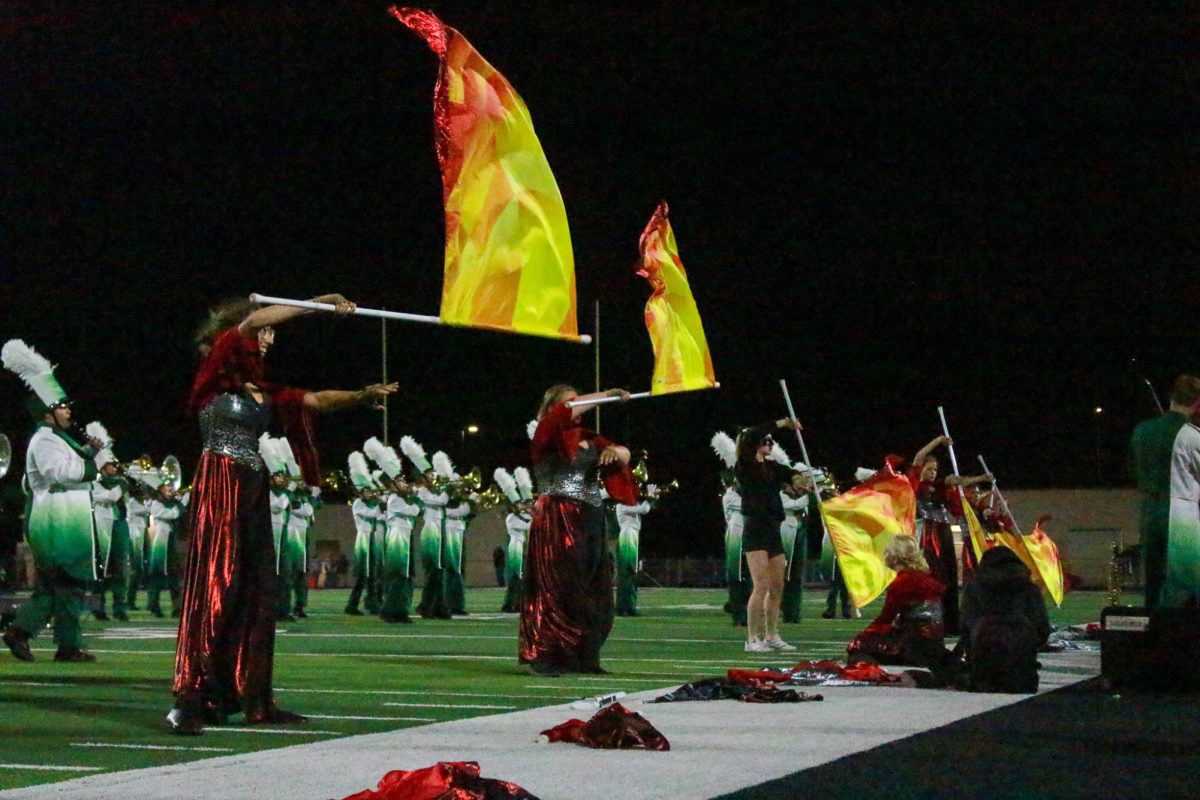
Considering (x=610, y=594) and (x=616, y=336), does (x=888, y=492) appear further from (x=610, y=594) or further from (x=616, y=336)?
(x=616, y=336)

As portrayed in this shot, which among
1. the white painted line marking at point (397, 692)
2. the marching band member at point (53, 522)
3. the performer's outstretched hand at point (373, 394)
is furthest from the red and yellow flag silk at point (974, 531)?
the performer's outstretched hand at point (373, 394)

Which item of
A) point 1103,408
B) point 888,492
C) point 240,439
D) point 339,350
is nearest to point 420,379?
point 339,350

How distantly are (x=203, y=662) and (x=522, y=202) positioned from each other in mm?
3636

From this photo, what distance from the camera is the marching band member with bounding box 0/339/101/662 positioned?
13016mm

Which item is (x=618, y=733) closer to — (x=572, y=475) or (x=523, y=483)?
(x=572, y=475)

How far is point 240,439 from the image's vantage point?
8.28 m

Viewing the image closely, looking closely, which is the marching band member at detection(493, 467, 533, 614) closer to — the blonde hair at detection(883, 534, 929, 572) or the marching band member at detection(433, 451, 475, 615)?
the marching band member at detection(433, 451, 475, 615)

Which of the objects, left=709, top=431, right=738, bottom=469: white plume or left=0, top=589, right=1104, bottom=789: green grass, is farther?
left=709, top=431, right=738, bottom=469: white plume

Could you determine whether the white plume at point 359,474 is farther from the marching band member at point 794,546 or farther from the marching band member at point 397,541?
the marching band member at point 794,546

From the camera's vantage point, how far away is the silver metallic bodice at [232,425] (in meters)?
8.23

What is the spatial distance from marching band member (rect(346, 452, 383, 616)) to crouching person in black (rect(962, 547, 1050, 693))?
48.4ft

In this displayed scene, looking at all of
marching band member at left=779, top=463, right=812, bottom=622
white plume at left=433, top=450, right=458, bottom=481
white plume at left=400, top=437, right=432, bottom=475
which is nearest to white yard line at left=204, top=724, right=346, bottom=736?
marching band member at left=779, top=463, right=812, bottom=622

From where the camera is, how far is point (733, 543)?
24219 mm

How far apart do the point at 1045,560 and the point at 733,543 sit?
18.5 ft
